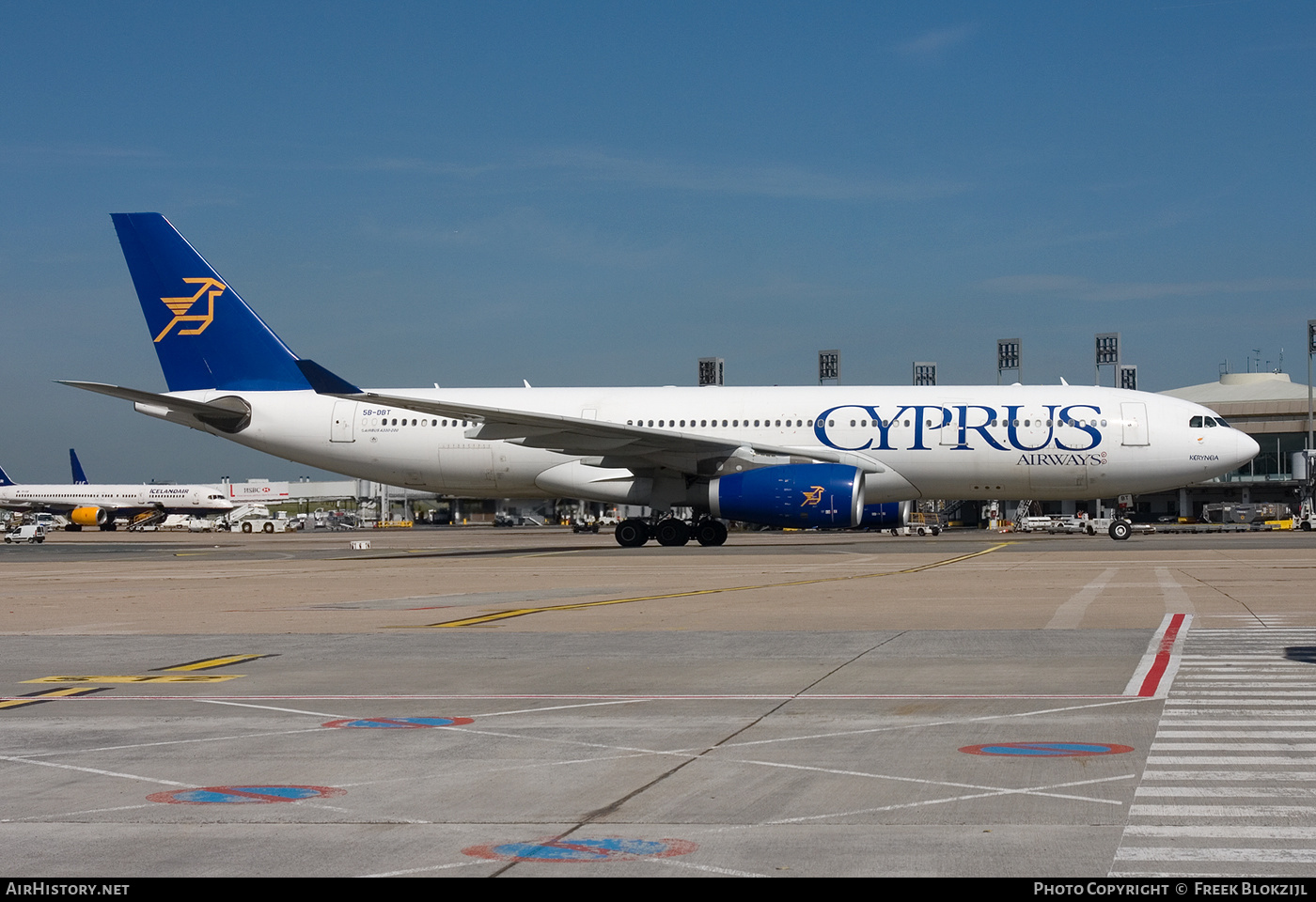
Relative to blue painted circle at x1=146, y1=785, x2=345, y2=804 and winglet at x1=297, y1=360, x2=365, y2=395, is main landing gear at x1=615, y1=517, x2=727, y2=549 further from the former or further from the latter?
blue painted circle at x1=146, y1=785, x2=345, y2=804

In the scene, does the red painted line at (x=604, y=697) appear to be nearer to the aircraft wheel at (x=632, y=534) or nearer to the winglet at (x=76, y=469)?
the aircraft wheel at (x=632, y=534)

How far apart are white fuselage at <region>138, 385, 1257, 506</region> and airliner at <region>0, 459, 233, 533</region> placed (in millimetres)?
67625

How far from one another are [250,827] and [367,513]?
361 feet

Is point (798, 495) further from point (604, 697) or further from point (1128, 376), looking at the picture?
point (1128, 376)

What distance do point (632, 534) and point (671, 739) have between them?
26.8 metres

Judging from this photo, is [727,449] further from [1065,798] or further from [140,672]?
[1065,798]

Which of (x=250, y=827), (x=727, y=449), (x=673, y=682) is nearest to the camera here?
(x=250, y=827)

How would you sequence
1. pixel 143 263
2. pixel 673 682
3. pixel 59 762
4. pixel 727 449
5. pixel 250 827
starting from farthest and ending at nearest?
pixel 143 263
pixel 727 449
pixel 673 682
pixel 59 762
pixel 250 827

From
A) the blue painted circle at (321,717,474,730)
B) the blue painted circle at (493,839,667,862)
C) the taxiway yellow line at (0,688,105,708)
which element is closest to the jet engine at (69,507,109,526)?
the taxiway yellow line at (0,688,105,708)

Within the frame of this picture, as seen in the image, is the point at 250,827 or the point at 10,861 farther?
the point at 250,827
